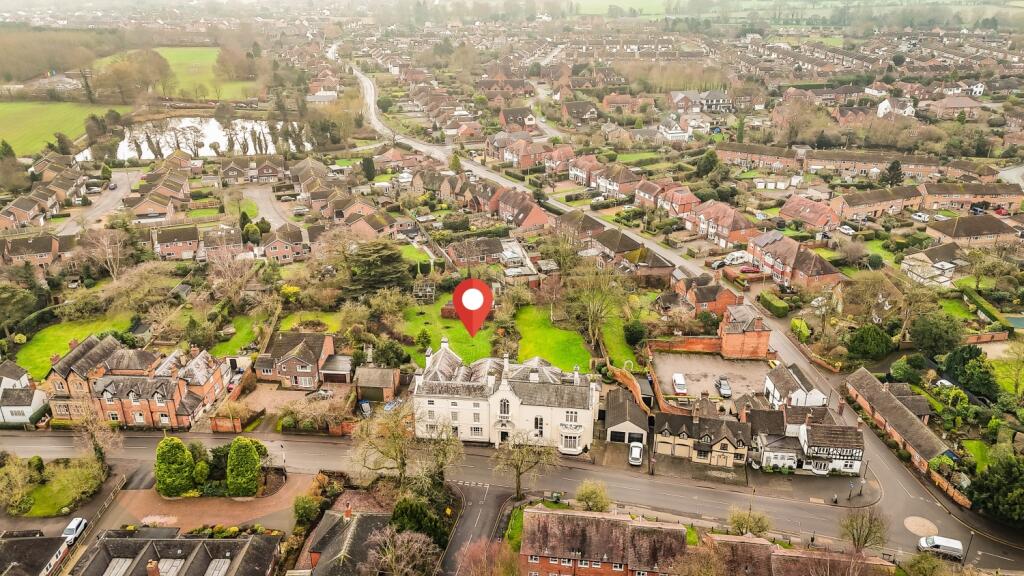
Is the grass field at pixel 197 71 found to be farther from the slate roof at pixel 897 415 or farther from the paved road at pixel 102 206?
the slate roof at pixel 897 415

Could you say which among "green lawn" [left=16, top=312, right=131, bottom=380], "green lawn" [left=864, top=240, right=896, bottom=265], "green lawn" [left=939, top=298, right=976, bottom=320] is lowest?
"green lawn" [left=939, top=298, right=976, bottom=320]

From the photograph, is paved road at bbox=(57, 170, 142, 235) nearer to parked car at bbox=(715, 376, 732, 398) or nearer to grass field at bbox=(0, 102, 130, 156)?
grass field at bbox=(0, 102, 130, 156)

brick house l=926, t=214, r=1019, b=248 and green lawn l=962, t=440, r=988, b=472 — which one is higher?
brick house l=926, t=214, r=1019, b=248

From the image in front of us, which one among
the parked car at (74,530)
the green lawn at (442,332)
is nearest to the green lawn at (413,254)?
the green lawn at (442,332)

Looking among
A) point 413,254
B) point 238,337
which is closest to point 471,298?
point 238,337

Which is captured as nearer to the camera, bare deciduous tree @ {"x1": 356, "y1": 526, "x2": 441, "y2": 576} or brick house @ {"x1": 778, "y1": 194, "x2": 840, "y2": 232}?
bare deciduous tree @ {"x1": 356, "y1": 526, "x2": 441, "y2": 576}

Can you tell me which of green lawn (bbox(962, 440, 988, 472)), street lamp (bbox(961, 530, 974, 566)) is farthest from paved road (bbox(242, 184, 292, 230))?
street lamp (bbox(961, 530, 974, 566))

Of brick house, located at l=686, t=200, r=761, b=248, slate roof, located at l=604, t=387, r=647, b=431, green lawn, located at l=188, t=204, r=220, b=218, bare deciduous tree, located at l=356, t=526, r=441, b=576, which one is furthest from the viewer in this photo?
green lawn, located at l=188, t=204, r=220, b=218
